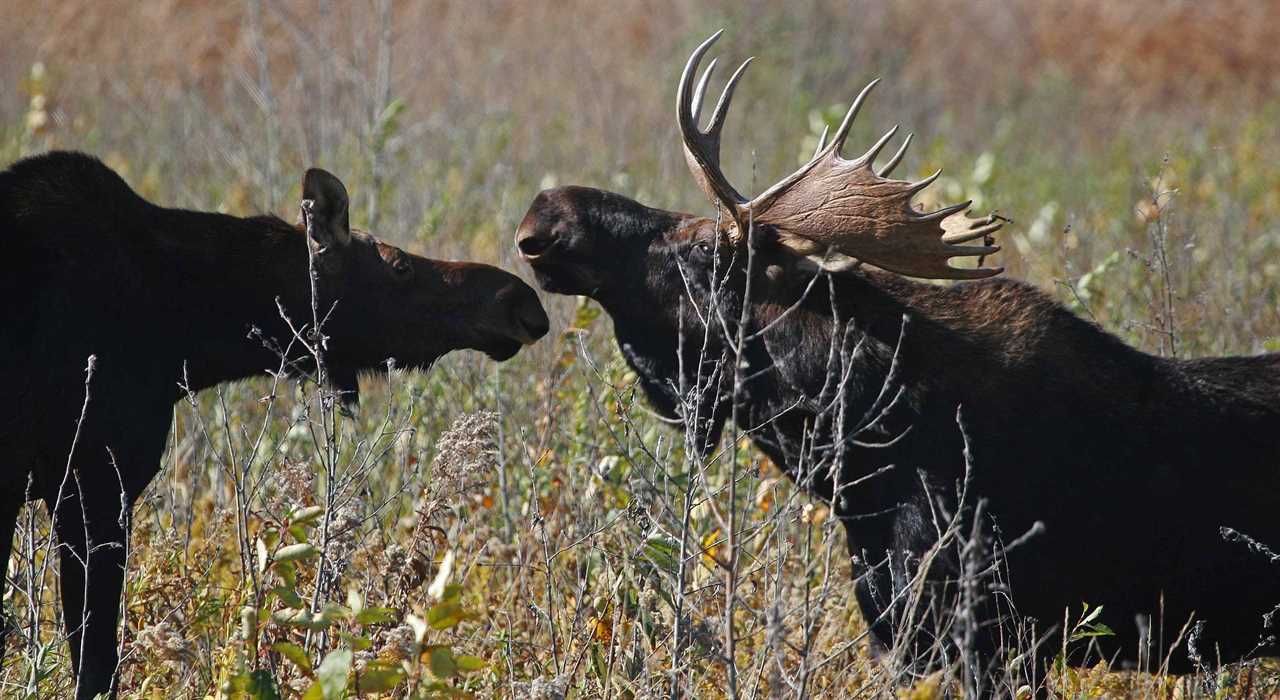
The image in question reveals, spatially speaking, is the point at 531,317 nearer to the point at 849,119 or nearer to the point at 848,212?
the point at 848,212

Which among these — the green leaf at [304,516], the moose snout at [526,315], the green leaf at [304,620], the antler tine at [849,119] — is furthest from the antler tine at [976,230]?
the green leaf at [304,620]

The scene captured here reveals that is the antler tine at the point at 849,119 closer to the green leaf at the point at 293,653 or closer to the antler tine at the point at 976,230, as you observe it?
the antler tine at the point at 976,230

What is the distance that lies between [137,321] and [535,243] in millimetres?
1350

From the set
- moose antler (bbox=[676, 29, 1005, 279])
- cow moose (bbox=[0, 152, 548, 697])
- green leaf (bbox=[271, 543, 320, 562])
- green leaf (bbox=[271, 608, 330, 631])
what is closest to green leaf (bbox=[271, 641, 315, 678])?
green leaf (bbox=[271, 608, 330, 631])

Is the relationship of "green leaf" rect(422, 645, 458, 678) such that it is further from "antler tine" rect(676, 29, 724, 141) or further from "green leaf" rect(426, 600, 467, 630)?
"antler tine" rect(676, 29, 724, 141)

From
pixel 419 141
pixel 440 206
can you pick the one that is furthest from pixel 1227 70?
pixel 440 206

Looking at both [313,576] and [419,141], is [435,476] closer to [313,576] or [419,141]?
[313,576]

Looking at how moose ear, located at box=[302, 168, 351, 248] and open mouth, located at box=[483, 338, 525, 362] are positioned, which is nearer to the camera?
moose ear, located at box=[302, 168, 351, 248]

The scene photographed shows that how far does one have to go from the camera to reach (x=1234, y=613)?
15.5ft

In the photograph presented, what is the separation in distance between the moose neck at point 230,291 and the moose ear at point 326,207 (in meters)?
0.08

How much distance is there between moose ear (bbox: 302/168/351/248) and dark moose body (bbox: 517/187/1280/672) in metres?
0.64

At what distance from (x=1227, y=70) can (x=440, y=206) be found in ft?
52.5

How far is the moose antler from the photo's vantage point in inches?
194

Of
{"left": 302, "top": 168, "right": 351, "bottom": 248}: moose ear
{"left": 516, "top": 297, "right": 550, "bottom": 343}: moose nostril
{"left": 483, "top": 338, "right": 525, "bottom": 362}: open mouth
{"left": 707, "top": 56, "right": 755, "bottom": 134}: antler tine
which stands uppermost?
{"left": 707, "top": 56, "right": 755, "bottom": 134}: antler tine
